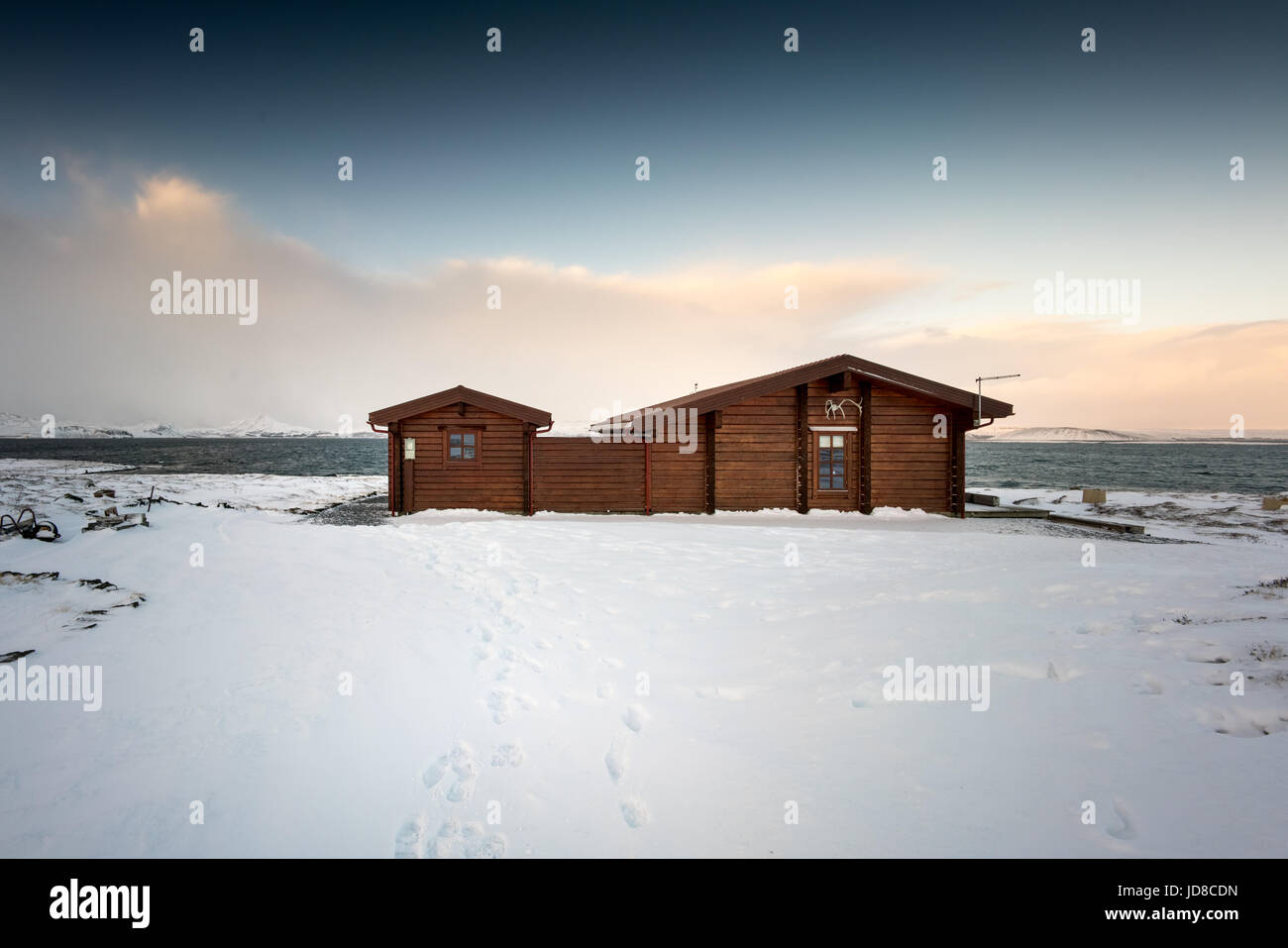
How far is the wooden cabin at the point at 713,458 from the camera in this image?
1620 centimetres

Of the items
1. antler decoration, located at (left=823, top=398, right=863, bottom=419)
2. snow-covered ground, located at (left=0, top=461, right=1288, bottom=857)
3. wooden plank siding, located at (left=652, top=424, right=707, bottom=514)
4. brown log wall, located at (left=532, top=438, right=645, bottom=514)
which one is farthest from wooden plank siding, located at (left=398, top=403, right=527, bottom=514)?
antler decoration, located at (left=823, top=398, right=863, bottom=419)

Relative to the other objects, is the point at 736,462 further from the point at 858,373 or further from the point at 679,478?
the point at 858,373

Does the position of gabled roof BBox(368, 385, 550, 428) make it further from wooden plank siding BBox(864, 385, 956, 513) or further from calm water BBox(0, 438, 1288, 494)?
calm water BBox(0, 438, 1288, 494)

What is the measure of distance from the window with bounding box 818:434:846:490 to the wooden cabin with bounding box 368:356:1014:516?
1.2 inches

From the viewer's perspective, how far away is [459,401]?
16.0 meters

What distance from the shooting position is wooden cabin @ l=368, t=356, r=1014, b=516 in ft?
53.2

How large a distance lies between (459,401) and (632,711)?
13518 millimetres

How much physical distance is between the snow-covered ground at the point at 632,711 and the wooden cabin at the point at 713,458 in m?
7.66
